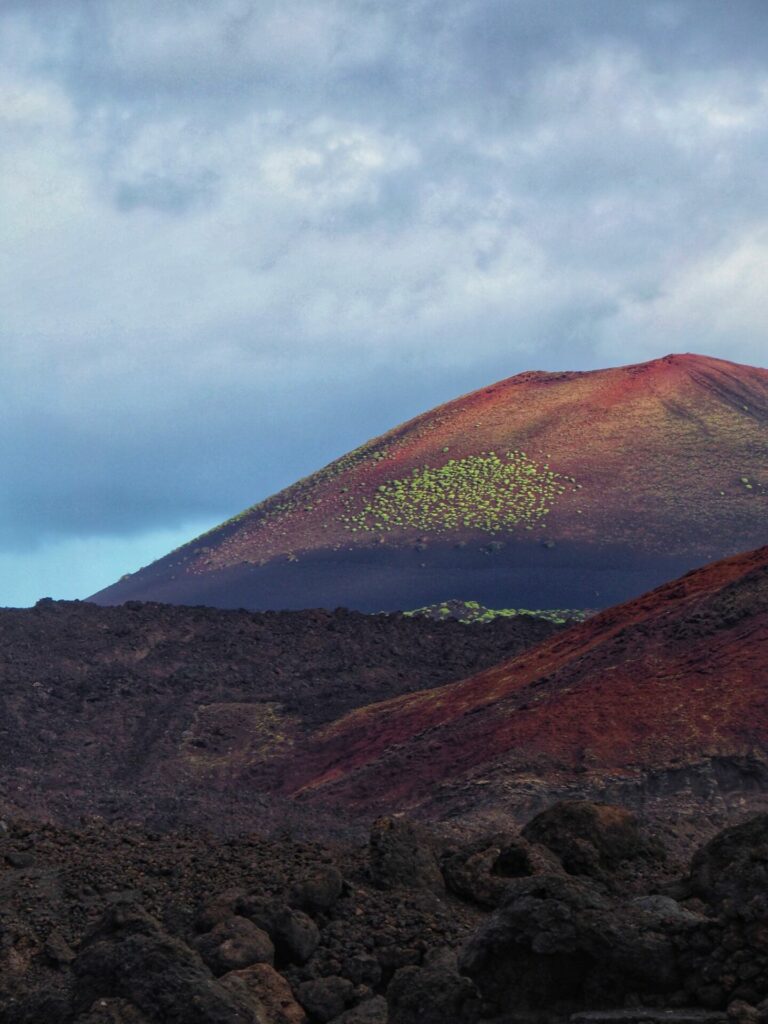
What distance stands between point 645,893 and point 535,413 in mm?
90401

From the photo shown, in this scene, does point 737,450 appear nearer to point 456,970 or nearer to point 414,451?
point 414,451

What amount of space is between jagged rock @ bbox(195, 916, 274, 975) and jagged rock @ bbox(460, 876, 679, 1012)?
1743 millimetres

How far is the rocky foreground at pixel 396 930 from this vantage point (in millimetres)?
9328

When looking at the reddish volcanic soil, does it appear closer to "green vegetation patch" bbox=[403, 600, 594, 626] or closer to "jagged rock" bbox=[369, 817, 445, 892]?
"jagged rock" bbox=[369, 817, 445, 892]

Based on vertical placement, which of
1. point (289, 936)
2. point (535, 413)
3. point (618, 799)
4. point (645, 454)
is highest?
point (535, 413)

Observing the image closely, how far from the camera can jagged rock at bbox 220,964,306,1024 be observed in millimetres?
9828

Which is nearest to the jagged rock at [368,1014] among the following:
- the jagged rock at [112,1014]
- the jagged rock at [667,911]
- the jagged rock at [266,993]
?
the jagged rock at [266,993]

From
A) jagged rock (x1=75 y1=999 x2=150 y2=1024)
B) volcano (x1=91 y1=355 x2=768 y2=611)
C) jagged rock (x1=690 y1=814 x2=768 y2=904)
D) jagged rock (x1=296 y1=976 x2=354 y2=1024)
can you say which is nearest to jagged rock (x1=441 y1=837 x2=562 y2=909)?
jagged rock (x1=690 y1=814 x2=768 y2=904)

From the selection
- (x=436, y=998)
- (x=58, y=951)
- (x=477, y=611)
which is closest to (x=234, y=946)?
(x=58, y=951)

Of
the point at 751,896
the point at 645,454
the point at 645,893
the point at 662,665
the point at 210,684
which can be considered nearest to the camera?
the point at 751,896

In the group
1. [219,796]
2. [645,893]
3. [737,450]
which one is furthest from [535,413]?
[645,893]

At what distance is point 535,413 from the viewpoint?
101500 millimetres

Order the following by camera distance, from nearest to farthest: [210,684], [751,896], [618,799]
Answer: [751,896] < [618,799] < [210,684]

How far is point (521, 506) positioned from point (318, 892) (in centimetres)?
7607
